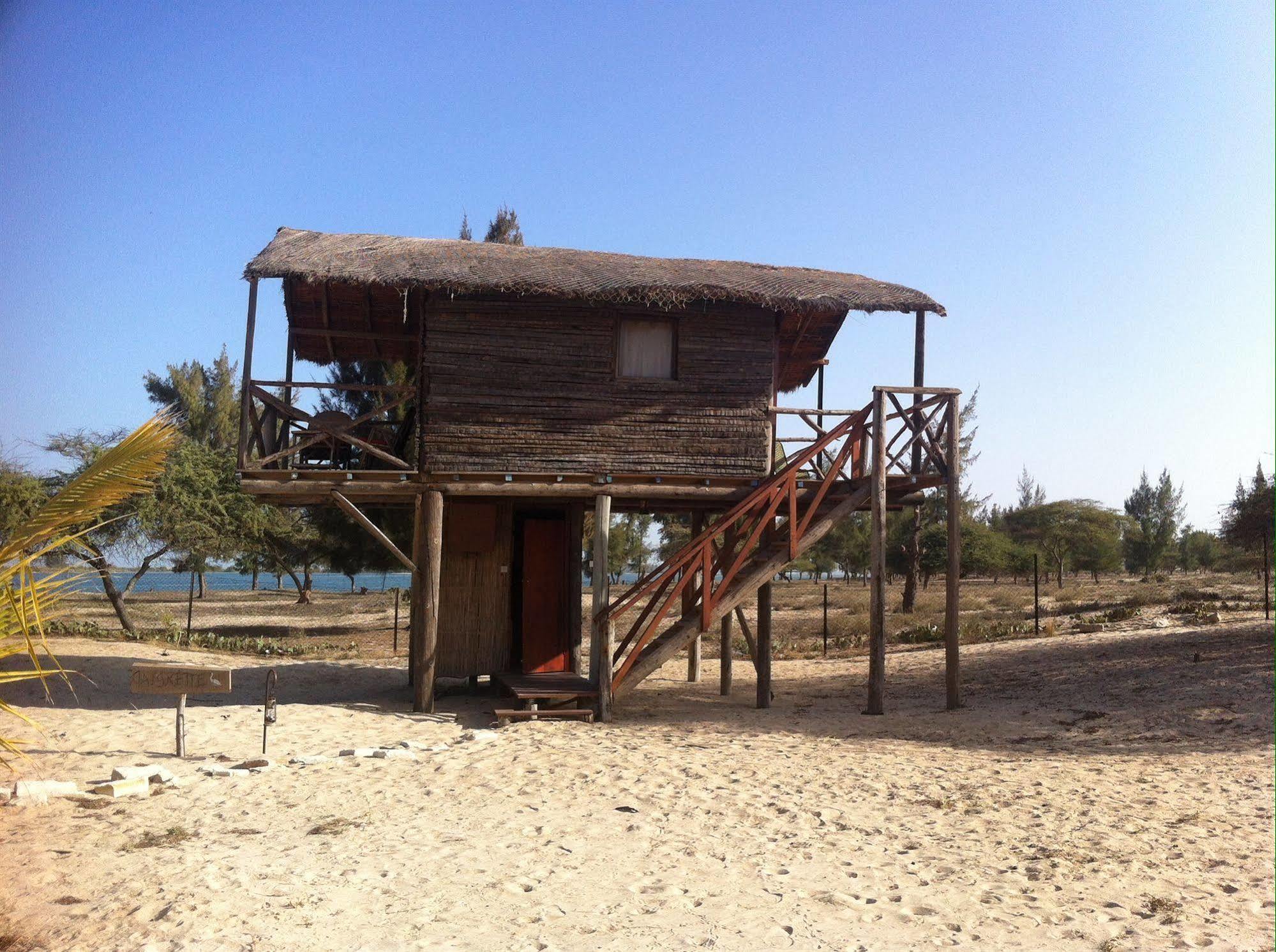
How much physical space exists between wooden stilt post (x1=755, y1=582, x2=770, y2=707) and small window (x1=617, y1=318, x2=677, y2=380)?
3358 millimetres

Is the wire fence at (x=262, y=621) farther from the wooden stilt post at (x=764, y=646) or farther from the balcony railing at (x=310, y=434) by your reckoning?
the wooden stilt post at (x=764, y=646)

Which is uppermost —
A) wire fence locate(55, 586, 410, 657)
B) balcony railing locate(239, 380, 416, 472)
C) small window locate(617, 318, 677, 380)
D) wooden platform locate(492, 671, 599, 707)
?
small window locate(617, 318, 677, 380)

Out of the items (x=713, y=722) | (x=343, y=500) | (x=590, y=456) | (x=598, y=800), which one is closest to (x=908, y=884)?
(x=598, y=800)

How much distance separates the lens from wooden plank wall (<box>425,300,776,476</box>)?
42.8ft

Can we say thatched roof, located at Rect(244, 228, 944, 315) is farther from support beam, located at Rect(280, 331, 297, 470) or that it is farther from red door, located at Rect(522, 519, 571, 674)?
red door, located at Rect(522, 519, 571, 674)

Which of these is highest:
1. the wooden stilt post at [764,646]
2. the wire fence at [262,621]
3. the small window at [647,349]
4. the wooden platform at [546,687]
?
the small window at [647,349]

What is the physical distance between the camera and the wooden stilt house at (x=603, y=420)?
41.5 ft

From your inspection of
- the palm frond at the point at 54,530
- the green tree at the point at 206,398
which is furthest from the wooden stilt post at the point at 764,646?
the green tree at the point at 206,398

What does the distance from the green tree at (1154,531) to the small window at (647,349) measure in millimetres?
37262

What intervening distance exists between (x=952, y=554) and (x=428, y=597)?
23.4ft

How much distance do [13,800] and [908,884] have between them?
676 cm

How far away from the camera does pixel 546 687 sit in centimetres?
1316

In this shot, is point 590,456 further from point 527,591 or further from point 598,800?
point 598,800

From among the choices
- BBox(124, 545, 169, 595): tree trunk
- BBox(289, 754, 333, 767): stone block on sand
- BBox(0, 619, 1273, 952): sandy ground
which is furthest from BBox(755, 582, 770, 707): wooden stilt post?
BBox(124, 545, 169, 595): tree trunk
